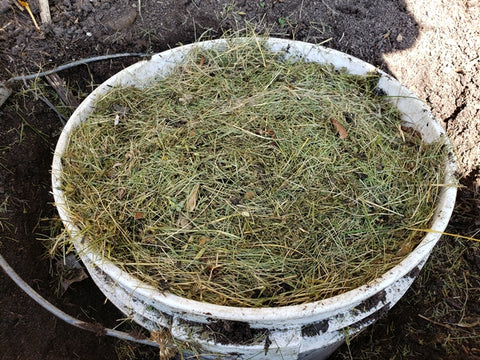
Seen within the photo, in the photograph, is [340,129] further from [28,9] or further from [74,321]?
[28,9]

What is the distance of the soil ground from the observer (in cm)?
196

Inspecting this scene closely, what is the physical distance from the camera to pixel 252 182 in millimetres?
1639

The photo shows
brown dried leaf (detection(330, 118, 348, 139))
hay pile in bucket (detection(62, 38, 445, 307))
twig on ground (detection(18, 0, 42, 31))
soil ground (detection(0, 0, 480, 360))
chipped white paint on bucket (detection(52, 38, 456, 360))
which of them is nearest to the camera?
chipped white paint on bucket (detection(52, 38, 456, 360))

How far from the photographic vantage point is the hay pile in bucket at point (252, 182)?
1.46 meters

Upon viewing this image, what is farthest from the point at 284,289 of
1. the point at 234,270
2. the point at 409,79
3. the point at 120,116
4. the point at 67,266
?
the point at 409,79

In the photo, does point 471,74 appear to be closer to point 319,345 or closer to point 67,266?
point 319,345

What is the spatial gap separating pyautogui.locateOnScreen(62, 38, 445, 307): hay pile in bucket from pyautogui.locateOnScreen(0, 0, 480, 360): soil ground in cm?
49

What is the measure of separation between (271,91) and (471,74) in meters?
1.25

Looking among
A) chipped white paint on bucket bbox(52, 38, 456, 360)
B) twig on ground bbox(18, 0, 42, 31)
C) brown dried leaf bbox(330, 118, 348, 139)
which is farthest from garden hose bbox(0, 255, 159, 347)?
twig on ground bbox(18, 0, 42, 31)

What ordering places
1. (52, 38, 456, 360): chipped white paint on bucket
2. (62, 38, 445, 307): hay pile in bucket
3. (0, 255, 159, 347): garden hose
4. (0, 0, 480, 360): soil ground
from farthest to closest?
1. (0, 0, 480, 360): soil ground
2. (0, 255, 159, 347): garden hose
3. (62, 38, 445, 307): hay pile in bucket
4. (52, 38, 456, 360): chipped white paint on bucket

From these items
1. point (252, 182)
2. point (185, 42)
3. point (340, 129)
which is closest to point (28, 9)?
point (185, 42)

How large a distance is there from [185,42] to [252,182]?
1.29 meters

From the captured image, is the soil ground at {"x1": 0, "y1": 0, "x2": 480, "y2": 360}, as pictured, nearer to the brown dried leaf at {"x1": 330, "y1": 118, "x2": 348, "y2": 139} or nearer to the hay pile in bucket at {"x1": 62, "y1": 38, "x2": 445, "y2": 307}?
the hay pile in bucket at {"x1": 62, "y1": 38, "x2": 445, "y2": 307}

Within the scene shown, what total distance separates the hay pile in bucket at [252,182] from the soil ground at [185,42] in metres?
0.49
